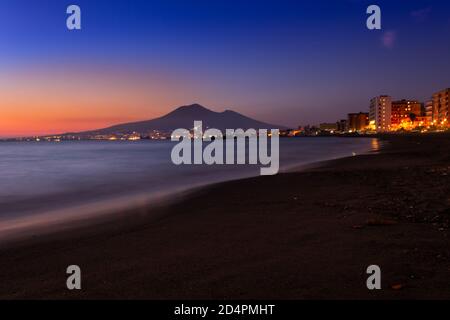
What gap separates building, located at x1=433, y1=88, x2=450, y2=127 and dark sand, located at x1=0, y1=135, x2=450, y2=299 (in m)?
180

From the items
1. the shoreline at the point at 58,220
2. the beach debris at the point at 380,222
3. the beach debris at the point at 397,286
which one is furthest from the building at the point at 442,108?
the beach debris at the point at 397,286

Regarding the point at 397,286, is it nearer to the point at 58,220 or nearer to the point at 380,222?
the point at 380,222

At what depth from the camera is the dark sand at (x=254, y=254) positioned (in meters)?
5.44

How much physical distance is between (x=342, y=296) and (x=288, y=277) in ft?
2.91

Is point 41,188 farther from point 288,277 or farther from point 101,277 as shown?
point 288,277

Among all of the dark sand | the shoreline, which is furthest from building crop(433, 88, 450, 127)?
the dark sand

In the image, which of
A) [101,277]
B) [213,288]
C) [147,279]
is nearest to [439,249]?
[213,288]

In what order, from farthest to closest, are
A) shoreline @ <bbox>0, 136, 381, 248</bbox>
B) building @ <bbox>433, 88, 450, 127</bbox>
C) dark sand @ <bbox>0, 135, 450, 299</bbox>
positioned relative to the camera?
building @ <bbox>433, 88, 450, 127</bbox>
shoreline @ <bbox>0, 136, 381, 248</bbox>
dark sand @ <bbox>0, 135, 450, 299</bbox>

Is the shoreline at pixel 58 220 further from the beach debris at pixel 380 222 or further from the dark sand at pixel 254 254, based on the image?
the beach debris at pixel 380 222

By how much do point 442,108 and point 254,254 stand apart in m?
196

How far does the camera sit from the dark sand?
5.44 metres

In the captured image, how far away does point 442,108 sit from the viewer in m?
174

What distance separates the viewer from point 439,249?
Result: 6625 mm

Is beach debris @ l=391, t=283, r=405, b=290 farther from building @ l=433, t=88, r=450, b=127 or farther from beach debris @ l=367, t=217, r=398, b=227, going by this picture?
building @ l=433, t=88, r=450, b=127
